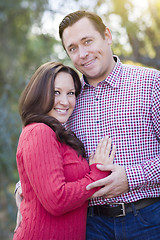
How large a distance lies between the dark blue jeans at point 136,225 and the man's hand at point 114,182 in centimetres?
16

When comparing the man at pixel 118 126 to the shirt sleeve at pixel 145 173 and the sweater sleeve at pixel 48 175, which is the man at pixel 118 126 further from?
the sweater sleeve at pixel 48 175

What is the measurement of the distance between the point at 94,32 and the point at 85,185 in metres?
1.02

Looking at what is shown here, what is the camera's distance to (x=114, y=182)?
5.31 feet

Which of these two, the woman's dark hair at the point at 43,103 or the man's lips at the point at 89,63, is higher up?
the man's lips at the point at 89,63

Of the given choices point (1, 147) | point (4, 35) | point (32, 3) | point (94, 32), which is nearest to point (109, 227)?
point (94, 32)

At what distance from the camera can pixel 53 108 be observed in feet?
5.66

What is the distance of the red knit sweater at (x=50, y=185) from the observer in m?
1.41

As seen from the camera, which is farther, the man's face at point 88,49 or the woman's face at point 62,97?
the man's face at point 88,49

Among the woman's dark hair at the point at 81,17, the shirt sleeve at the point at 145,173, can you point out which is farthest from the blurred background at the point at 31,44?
the shirt sleeve at the point at 145,173

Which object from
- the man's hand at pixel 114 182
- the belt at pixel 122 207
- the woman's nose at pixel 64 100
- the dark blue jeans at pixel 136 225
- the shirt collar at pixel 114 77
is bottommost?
the dark blue jeans at pixel 136 225

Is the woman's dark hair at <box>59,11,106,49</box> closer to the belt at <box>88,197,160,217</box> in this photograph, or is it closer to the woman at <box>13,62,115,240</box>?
the woman at <box>13,62,115,240</box>

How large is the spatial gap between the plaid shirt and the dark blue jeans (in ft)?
0.29

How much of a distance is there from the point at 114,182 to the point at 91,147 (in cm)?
30

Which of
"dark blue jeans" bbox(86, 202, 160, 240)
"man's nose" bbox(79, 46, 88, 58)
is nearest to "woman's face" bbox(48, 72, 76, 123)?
"man's nose" bbox(79, 46, 88, 58)
